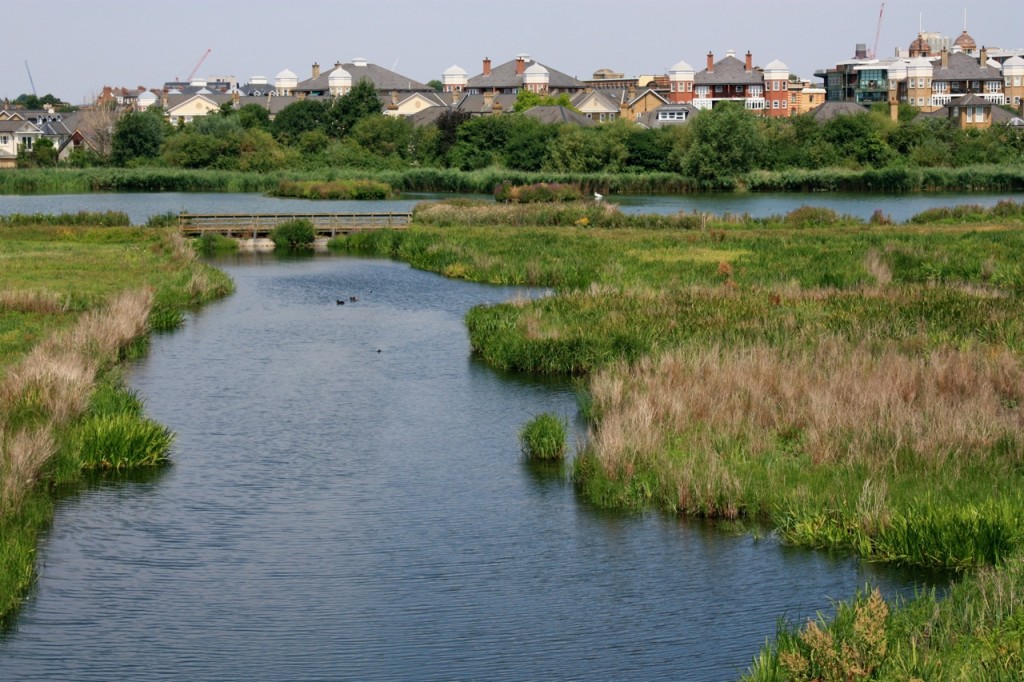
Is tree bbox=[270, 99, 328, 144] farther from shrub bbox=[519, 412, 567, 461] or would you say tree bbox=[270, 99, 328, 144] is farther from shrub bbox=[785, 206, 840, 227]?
shrub bbox=[519, 412, 567, 461]

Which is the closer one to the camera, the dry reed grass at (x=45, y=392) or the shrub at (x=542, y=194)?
the dry reed grass at (x=45, y=392)

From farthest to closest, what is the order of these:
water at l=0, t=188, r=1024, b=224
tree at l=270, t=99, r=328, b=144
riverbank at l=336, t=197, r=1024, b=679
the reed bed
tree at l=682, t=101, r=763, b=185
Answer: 1. tree at l=270, t=99, r=328, b=144
2. tree at l=682, t=101, r=763, b=185
3. the reed bed
4. water at l=0, t=188, r=1024, b=224
5. riverbank at l=336, t=197, r=1024, b=679

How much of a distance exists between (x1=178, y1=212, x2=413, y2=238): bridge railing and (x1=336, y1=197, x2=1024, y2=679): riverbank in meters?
30.8

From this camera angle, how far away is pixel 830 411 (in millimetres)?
23797

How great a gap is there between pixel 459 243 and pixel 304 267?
7615 mm

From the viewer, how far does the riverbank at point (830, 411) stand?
1595 centimetres

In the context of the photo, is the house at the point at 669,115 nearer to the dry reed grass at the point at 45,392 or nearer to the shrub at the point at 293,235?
the shrub at the point at 293,235

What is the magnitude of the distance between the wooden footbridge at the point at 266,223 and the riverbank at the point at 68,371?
17.5m

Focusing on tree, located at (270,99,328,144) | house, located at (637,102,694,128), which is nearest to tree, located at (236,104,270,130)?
tree, located at (270,99,328,144)

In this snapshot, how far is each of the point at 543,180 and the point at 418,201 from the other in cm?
2000

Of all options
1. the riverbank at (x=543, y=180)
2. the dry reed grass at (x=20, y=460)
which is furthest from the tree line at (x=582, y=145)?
the dry reed grass at (x=20, y=460)

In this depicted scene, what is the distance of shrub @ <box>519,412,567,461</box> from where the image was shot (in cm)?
2589

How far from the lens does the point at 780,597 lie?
18.3 meters

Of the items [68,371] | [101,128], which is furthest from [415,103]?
[68,371]
